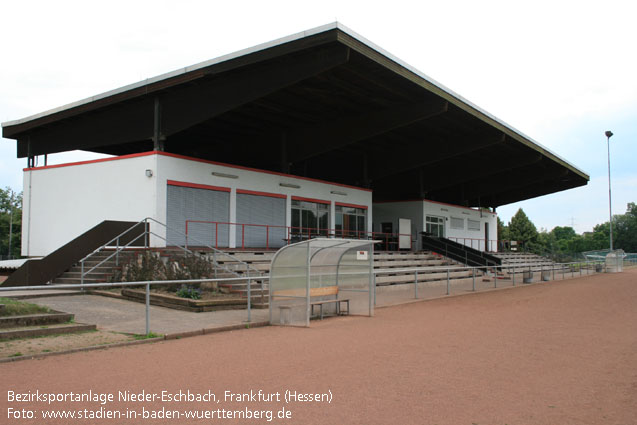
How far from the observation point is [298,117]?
25.1 meters

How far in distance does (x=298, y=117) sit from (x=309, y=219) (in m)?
5.60

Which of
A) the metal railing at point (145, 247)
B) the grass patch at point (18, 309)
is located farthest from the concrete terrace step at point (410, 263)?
the grass patch at point (18, 309)

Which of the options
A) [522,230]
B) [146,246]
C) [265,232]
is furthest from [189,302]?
[522,230]

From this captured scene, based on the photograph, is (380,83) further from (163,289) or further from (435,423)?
(435,423)

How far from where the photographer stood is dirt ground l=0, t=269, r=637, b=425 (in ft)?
17.5

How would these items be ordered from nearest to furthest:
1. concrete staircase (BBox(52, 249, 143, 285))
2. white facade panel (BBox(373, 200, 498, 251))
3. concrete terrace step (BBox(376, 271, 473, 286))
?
concrete staircase (BBox(52, 249, 143, 285)), concrete terrace step (BBox(376, 271, 473, 286)), white facade panel (BBox(373, 200, 498, 251))

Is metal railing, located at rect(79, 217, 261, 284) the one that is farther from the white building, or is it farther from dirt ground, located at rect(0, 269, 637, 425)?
dirt ground, located at rect(0, 269, 637, 425)

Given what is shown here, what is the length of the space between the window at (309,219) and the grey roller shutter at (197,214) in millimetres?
4652

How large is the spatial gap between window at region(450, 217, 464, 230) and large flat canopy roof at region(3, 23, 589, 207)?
7.22 metres

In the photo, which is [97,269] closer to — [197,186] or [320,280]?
[197,186]


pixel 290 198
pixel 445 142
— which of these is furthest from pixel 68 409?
pixel 445 142

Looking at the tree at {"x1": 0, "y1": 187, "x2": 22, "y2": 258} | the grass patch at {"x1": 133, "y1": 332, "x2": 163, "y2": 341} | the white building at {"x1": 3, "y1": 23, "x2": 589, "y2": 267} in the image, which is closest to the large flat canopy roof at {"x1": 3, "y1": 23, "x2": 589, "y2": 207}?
the white building at {"x1": 3, "y1": 23, "x2": 589, "y2": 267}

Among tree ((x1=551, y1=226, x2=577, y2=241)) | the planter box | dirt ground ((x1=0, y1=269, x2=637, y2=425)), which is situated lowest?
dirt ground ((x1=0, y1=269, x2=637, y2=425))

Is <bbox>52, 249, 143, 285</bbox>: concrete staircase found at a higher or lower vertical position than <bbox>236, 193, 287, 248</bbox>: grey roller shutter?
lower
